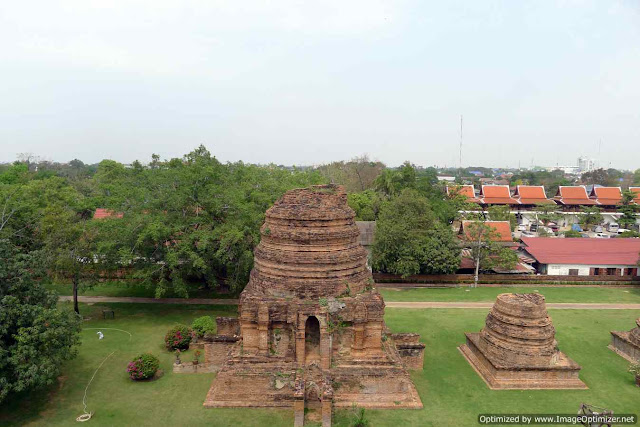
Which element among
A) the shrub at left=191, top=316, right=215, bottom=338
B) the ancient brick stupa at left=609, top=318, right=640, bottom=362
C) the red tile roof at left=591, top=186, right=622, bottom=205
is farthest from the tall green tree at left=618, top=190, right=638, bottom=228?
the shrub at left=191, top=316, right=215, bottom=338

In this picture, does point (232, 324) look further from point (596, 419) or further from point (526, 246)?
point (526, 246)

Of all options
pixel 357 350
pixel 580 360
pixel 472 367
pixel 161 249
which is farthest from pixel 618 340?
pixel 161 249

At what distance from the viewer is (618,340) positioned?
65.4 feet

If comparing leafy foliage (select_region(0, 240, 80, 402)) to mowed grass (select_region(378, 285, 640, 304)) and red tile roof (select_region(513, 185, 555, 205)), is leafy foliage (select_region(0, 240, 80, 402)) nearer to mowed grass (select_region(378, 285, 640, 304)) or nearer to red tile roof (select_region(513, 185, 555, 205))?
mowed grass (select_region(378, 285, 640, 304))

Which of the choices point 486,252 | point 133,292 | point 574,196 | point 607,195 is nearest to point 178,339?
point 133,292

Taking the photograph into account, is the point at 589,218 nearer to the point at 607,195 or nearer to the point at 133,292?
the point at 607,195

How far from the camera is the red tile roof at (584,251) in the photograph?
32281mm

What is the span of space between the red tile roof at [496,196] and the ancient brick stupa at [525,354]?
4638cm

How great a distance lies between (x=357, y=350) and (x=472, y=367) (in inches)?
242

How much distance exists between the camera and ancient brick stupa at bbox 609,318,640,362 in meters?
19.0

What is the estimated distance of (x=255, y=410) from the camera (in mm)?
14227

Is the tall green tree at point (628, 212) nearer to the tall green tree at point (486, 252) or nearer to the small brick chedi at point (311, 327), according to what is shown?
the tall green tree at point (486, 252)

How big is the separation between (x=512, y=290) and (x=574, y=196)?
129 ft

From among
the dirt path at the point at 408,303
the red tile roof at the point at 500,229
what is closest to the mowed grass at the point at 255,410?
the dirt path at the point at 408,303
